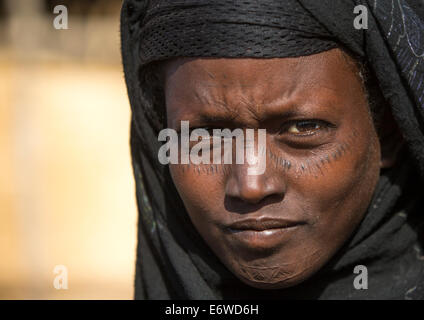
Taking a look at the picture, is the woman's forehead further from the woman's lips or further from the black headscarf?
the woman's lips

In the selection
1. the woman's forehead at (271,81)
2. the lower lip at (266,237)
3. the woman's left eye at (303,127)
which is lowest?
the lower lip at (266,237)

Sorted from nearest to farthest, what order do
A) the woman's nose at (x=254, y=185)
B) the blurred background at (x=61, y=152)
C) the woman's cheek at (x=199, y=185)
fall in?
the woman's nose at (x=254, y=185), the woman's cheek at (x=199, y=185), the blurred background at (x=61, y=152)

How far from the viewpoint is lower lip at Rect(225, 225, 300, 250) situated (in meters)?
1.69

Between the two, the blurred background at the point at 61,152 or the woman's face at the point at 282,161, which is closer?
the woman's face at the point at 282,161

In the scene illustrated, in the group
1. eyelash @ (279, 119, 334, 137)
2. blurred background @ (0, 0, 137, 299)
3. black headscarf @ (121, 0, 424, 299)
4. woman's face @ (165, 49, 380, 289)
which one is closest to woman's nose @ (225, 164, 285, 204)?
woman's face @ (165, 49, 380, 289)

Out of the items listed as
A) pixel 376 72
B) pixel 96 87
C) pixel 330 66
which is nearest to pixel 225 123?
pixel 330 66

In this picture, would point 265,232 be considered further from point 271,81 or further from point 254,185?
point 271,81

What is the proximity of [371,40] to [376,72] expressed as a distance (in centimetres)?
9

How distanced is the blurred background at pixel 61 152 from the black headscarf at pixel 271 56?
352 cm

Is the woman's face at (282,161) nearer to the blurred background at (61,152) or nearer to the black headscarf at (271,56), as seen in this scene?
the black headscarf at (271,56)

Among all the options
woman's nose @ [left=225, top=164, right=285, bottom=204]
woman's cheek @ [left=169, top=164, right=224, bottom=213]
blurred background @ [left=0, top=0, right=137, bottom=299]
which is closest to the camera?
woman's nose @ [left=225, top=164, right=285, bottom=204]

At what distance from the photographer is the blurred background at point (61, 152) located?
5.65 m

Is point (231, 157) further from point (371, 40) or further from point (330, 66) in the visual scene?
point (371, 40)

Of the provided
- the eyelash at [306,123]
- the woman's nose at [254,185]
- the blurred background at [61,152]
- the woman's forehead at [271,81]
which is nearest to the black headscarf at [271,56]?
the woman's forehead at [271,81]
